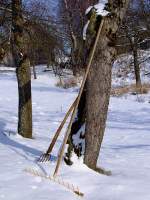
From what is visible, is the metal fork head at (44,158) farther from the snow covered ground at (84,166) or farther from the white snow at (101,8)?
the white snow at (101,8)

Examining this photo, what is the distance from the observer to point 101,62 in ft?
23.5

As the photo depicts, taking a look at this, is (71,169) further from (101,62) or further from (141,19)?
(141,19)

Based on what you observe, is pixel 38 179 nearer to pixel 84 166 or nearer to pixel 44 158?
pixel 84 166

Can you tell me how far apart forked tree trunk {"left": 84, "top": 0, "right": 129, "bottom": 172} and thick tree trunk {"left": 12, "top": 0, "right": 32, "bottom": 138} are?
3.86 metres

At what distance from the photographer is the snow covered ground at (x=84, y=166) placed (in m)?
6.12

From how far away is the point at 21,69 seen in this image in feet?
35.9

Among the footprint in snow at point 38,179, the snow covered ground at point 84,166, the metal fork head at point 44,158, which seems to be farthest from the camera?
the metal fork head at point 44,158

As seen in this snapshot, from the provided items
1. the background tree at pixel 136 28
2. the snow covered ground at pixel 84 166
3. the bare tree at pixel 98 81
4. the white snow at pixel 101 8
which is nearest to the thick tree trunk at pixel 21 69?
the snow covered ground at pixel 84 166

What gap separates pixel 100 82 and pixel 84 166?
121 centimetres

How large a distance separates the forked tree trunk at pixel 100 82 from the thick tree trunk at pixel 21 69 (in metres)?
3.86

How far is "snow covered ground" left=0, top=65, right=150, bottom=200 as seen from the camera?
6121 millimetres

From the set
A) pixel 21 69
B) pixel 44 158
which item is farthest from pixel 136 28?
pixel 44 158

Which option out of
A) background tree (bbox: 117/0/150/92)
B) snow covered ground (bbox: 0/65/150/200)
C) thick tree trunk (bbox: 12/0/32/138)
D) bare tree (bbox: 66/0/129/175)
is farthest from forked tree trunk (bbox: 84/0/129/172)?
background tree (bbox: 117/0/150/92)

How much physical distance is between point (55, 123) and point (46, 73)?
86.9ft
